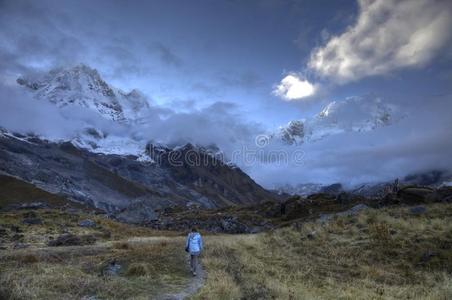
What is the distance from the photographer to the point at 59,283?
56.9 feet

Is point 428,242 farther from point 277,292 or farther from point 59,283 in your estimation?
point 59,283

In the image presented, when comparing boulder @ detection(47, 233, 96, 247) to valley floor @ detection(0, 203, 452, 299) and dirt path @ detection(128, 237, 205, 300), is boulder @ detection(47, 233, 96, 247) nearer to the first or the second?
valley floor @ detection(0, 203, 452, 299)

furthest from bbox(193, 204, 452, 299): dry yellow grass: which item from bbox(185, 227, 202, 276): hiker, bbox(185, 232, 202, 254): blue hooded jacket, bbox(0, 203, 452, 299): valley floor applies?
bbox(185, 232, 202, 254): blue hooded jacket

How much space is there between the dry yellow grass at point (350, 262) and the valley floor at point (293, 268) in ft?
0.15

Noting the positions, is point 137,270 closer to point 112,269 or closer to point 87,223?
point 112,269

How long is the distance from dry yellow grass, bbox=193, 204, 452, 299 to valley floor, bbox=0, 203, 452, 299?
A: 0.15 feet

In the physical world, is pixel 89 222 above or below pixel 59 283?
above

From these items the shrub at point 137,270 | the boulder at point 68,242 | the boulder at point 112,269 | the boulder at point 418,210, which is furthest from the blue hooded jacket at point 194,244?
the boulder at point 418,210

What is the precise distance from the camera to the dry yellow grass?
17938 mm

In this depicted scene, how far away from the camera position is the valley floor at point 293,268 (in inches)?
678

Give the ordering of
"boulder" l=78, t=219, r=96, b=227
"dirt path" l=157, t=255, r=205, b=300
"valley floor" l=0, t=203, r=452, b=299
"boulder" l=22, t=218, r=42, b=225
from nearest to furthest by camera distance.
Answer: "dirt path" l=157, t=255, r=205, b=300 → "valley floor" l=0, t=203, r=452, b=299 → "boulder" l=22, t=218, r=42, b=225 → "boulder" l=78, t=219, r=96, b=227

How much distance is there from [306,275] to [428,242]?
28.5 ft

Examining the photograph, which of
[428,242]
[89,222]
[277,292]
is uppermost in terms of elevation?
[89,222]

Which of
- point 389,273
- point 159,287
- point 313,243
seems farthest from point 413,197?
point 159,287
